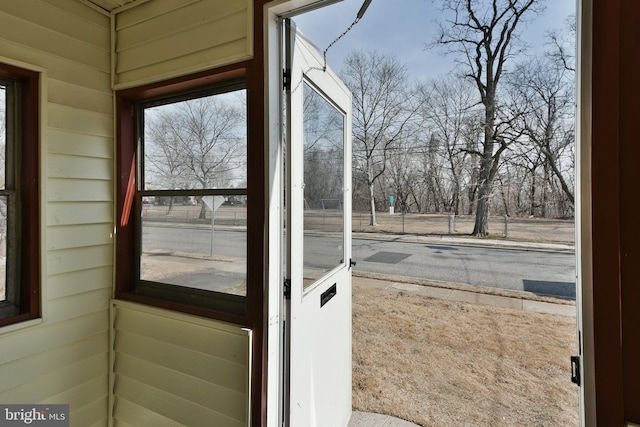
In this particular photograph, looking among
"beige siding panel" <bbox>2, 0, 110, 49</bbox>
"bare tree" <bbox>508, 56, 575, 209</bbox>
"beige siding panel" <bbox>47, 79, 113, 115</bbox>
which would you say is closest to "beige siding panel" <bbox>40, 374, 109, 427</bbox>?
"beige siding panel" <bbox>47, 79, 113, 115</bbox>

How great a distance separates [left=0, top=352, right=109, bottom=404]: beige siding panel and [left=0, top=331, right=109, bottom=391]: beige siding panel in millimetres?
23

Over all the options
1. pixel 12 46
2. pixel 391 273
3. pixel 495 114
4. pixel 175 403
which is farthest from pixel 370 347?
pixel 12 46

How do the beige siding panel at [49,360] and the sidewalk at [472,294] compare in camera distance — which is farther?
the sidewalk at [472,294]

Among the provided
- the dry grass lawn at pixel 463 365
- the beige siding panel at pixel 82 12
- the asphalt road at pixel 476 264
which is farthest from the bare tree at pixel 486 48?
the beige siding panel at pixel 82 12

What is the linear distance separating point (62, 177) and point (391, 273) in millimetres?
3013

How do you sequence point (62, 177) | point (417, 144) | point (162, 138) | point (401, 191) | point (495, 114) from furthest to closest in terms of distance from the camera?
point (401, 191)
point (417, 144)
point (495, 114)
point (162, 138)
point (62, 177)

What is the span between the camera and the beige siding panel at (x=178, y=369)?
141cm

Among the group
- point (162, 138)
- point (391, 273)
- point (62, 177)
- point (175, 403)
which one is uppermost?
point (162, 138)

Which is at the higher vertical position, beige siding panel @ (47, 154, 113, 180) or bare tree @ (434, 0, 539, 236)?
bare tree @ (434, 0, 539, 236)

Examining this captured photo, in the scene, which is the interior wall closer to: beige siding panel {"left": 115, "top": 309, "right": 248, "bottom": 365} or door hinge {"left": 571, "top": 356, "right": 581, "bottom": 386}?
beige siding panel {"left": 115, "top": 309, "right": 248, "bottom": 365}

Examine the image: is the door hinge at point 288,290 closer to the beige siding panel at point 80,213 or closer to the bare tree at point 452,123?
the beige siding panel at point 80,213

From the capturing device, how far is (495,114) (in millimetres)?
2365

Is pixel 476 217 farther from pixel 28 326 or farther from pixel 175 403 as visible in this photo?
pixel 28 326

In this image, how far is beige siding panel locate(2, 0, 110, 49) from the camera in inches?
55.0
